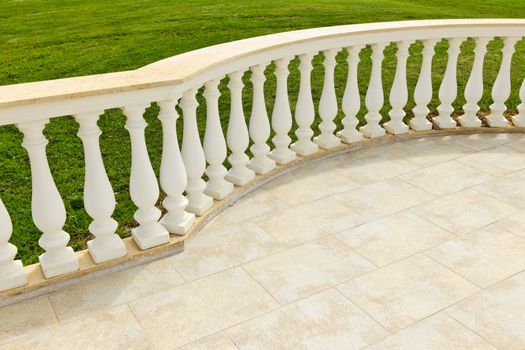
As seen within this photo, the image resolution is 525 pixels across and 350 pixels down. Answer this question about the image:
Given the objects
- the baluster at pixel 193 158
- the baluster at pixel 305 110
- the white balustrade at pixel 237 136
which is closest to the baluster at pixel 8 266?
the baluster at pixel 193 158

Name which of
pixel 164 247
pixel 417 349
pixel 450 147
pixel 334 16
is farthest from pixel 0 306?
pixel 334 16

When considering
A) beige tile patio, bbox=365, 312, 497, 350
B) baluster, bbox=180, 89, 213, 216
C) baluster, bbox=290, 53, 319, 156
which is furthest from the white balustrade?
beige tile patio, bbox=365, 312, 497, 350

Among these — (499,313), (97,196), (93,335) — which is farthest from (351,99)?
(93,335)

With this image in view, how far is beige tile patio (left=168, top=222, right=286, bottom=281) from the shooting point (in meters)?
3.88

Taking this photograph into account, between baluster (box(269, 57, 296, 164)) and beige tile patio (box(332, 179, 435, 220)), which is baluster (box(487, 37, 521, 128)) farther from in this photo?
baluster (box(269, 57, 296, 164))

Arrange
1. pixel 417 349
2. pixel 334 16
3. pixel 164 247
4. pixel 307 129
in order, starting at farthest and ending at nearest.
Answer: pixel 334 16
pixel 307 129
pixel 164 247
pixel 417 349

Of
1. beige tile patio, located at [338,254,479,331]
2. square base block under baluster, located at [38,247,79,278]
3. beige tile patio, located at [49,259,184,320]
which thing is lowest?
beige tile patio, located at [338,254,479,331]

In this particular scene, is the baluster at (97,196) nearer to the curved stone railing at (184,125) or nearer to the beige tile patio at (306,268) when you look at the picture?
the curved stone railing at (184,125)

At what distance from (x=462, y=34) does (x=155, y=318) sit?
14.0 feet

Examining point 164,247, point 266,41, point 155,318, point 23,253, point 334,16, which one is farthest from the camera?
point 334,16

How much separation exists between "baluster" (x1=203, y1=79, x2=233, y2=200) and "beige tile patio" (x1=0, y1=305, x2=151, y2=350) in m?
1.51

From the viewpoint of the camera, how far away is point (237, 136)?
15.4 feet

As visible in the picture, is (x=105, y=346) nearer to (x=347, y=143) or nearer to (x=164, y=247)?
(x=164, y=247)

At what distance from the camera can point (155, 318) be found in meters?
3.38
